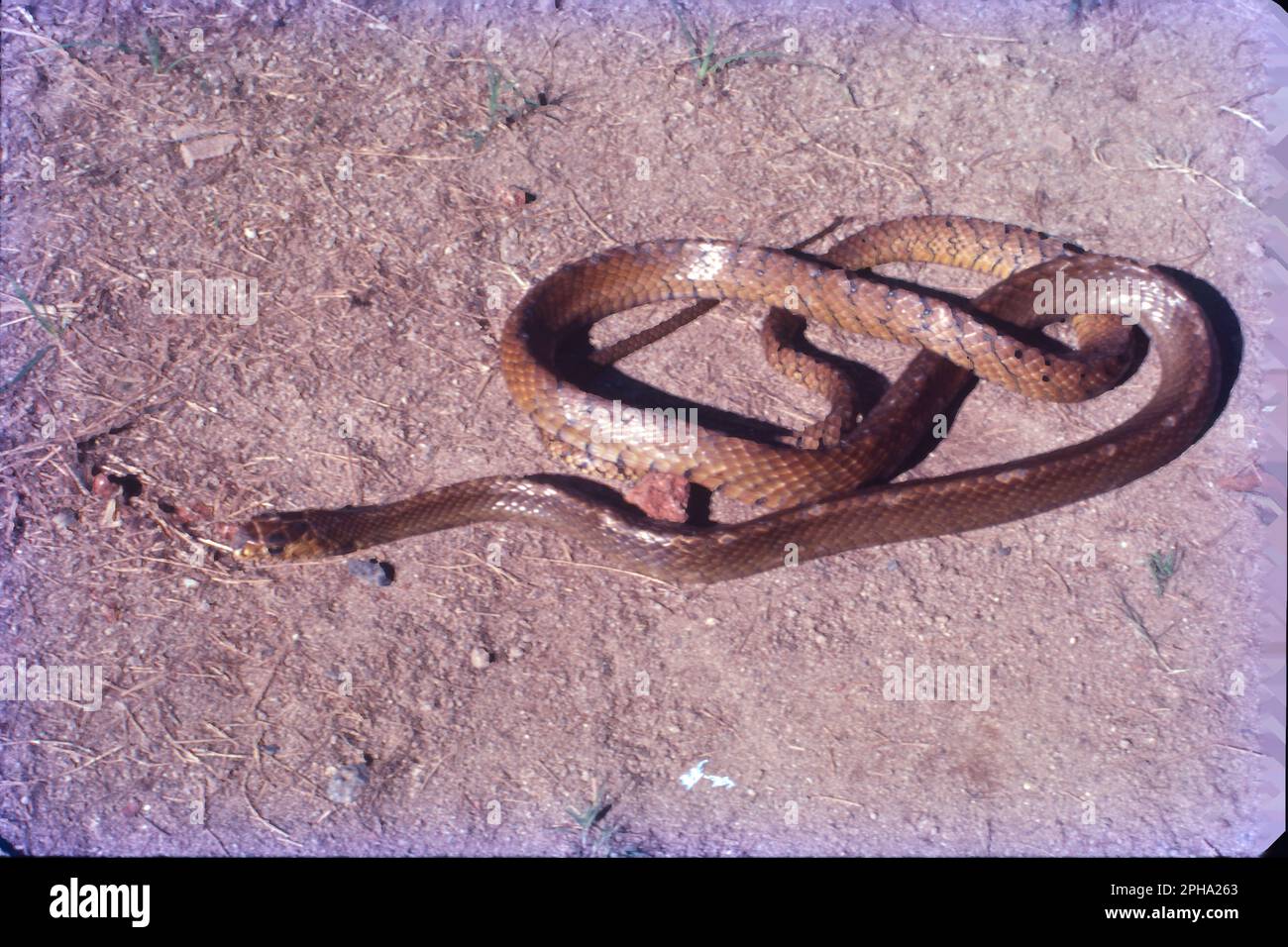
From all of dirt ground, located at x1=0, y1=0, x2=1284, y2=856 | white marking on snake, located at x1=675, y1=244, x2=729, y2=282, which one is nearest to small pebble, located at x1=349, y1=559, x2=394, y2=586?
dirt ground, located at x1=0, y1=0, x2=1284, y2=856

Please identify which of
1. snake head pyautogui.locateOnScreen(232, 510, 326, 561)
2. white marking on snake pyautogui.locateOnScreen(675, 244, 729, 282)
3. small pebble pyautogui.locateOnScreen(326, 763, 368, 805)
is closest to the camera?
small pebble pyautogui.locateOnScreen(326, 763, 368, 805)

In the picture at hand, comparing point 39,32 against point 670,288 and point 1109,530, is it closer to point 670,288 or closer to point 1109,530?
point 670,288

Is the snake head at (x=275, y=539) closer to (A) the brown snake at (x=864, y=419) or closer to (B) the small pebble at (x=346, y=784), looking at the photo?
(A) the brown snake at (x=864, y=419)

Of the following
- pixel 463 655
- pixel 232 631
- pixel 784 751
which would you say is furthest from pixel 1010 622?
pixel 232 631

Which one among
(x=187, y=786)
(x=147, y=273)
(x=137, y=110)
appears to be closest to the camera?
(x=187, y=786)

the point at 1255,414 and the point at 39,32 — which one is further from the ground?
the point at 39,32

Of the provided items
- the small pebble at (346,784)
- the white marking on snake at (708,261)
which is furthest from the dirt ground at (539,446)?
the white marking on snake at (708,261)

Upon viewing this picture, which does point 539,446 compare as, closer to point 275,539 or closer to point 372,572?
point 372,572

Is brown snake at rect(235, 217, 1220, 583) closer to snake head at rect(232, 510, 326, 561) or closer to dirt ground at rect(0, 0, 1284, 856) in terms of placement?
snake head at rect(232, 510, 326, 561)
